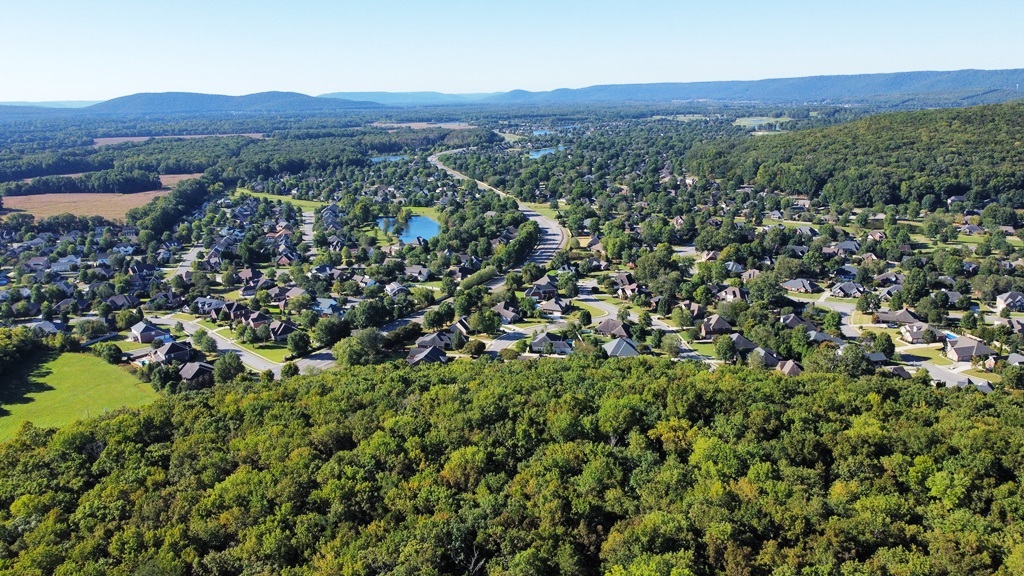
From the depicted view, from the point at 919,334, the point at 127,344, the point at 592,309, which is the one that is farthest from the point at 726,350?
the point at 127,344

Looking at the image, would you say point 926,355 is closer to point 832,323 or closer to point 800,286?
point 832,323

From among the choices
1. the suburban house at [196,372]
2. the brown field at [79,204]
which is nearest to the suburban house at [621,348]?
the suburban house at [196,372]

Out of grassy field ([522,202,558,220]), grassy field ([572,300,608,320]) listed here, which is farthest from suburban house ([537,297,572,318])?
grassy field ([522,202,558,220])

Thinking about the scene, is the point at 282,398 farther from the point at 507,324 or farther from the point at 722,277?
the point at 722,277

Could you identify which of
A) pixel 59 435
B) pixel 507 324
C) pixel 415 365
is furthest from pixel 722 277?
pixel 59 435

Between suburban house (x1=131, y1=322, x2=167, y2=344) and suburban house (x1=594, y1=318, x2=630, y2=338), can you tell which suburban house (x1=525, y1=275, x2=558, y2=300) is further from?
suburban house (x1=131, y1=322, x2=167, y2=344)

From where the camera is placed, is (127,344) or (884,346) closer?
(884,346)
